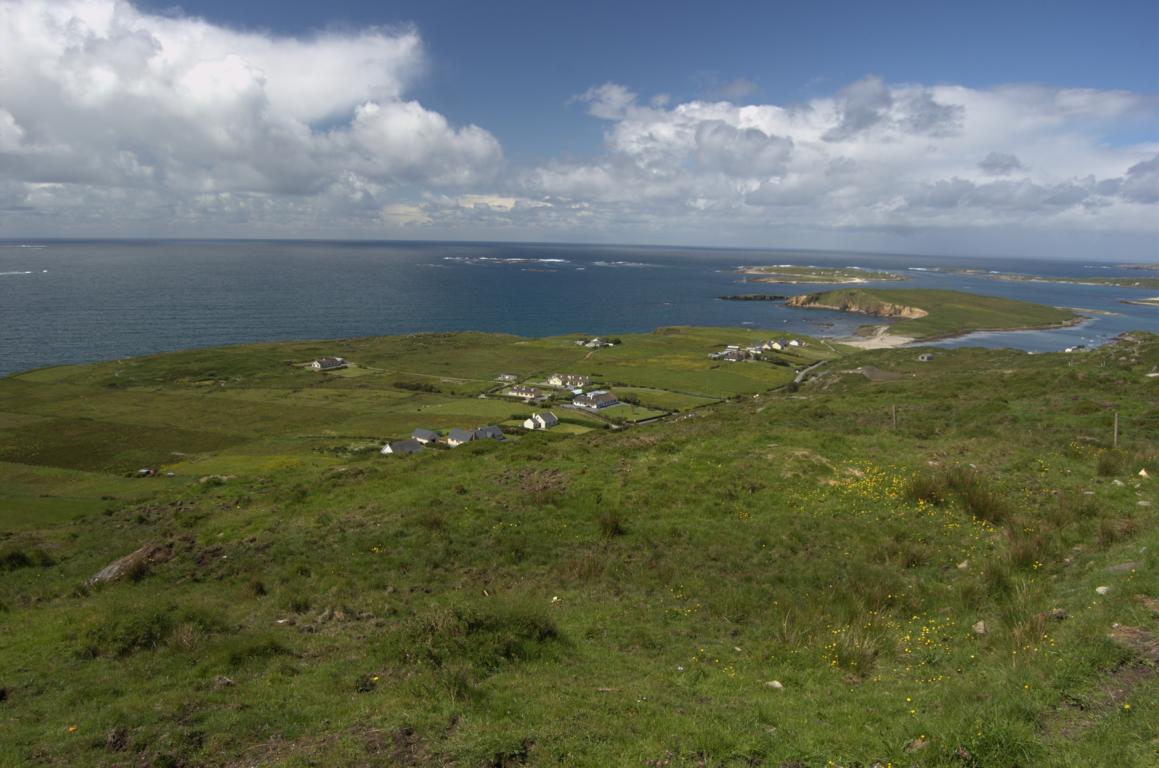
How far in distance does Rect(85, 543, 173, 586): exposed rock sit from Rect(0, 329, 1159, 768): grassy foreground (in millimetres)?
157

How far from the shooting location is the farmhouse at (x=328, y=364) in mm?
112812

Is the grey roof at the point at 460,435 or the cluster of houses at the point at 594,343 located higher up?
the cluster of houses at the point at 594,343

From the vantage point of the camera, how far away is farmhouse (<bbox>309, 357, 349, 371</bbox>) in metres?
113

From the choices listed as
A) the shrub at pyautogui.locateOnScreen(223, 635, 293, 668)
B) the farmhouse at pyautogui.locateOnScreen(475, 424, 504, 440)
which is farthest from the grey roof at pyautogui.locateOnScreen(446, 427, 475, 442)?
the shrub at pyautogui.locateOnScreen(223, 635, 293, 668)

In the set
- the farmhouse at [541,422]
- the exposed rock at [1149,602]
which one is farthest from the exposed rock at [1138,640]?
the farmhouse at [541,422]

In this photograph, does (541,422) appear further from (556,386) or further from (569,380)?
(569,380)

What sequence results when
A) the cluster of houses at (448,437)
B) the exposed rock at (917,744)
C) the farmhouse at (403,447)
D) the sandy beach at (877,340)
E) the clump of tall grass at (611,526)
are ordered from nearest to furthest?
1. the exposed rock at (917,744)
2. the clump of tall grass at (611,526)
3. the farmhouse at (403,447)
4. the cluster of houses at (448,437)
5. the sandy beach at (877,340)

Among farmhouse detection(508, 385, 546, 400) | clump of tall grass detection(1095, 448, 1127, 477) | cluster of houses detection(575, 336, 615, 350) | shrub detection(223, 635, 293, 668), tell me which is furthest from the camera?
cluster of houses detection(575, 336, 615, 350)

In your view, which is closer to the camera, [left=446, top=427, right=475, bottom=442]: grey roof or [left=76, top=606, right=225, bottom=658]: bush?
[left=76, top=606, right=225, bottom=658]: bush

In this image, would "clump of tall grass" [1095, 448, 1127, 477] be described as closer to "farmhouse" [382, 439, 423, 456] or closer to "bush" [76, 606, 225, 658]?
"bush" [76, 606, 225, 658]

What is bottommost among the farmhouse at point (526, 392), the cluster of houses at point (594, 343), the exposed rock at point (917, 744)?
the farmhouse at point (526, 392)

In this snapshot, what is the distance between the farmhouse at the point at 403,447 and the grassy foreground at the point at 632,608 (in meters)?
24.8

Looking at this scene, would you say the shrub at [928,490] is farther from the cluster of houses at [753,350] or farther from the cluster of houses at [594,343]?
the cluster of houses at [594,343]

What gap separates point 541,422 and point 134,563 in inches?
2069
